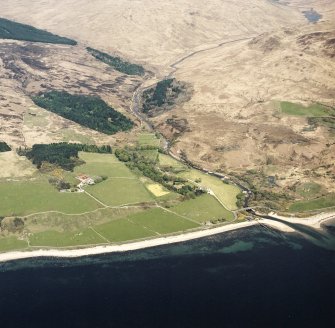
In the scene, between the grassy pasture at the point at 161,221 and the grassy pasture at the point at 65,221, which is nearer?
the grassy pasture at the point at 65,221

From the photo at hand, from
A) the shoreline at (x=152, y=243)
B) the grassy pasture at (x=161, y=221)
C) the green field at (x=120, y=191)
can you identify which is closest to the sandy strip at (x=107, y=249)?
the shoreline at (x=152, y=243)

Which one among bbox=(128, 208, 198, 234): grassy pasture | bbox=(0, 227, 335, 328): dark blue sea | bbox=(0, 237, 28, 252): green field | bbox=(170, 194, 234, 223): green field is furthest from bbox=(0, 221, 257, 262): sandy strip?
bbox=(170, 194, 234, 223): green field

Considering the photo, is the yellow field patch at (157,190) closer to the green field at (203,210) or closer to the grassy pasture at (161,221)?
the green field at (203,210)

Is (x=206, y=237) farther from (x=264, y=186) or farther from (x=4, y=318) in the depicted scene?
(x=4, y=318)

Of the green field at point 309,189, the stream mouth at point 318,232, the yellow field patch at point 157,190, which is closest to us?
the stream mouth at point 318,232

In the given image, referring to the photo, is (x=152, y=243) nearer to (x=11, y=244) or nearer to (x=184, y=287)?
(x=184, y=287)

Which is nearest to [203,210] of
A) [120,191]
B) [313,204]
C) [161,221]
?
[161,221]
